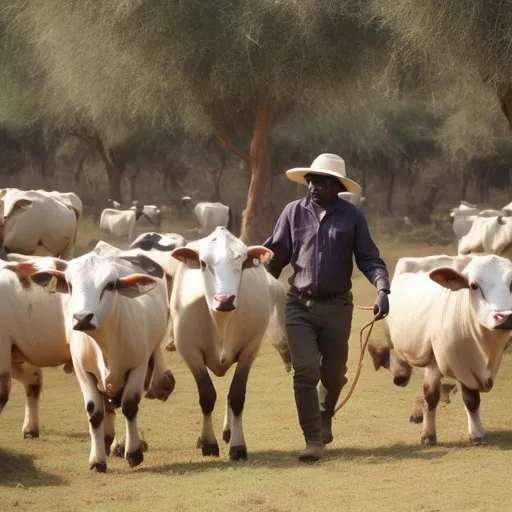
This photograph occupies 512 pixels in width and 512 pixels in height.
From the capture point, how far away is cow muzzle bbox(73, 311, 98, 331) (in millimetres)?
7680

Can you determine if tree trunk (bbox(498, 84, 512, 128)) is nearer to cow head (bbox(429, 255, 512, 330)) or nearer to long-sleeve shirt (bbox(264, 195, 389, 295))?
cow head (bbox(429, 255, 512, 330))

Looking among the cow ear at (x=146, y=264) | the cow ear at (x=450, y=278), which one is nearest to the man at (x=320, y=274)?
the cow ear at (x=450, y=278)

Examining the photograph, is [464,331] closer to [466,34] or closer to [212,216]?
[466,34]

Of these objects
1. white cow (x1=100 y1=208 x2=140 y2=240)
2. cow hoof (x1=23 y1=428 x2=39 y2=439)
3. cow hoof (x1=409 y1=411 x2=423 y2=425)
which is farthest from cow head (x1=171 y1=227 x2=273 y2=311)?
white cow (x1=100 y1=208 x2=140 y2=240)

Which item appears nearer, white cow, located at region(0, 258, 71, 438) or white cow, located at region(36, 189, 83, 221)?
white cow, located at region(0, 258, 71, 438)

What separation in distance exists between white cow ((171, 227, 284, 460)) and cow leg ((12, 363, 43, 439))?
1.49 metres

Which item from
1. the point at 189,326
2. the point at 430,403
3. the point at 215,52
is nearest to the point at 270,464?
the point at 189,326

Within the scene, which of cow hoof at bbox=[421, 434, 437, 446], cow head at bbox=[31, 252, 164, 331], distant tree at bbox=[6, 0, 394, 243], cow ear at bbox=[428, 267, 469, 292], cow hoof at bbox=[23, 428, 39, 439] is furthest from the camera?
distant tree at bbox=[6, 0, 394, 243]

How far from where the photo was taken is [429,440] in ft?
29.3

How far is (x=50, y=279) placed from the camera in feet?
27.8

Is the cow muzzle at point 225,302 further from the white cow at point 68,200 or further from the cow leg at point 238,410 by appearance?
the white cow at point 68,200

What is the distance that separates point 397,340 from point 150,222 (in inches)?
1197

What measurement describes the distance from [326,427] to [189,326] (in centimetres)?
123

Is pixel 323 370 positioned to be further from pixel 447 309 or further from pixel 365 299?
pixel 365 299
